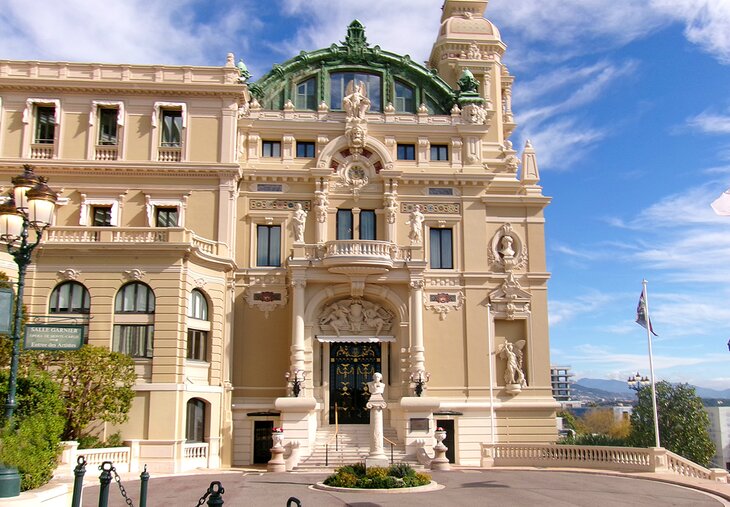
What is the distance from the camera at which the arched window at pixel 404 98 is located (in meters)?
44.0

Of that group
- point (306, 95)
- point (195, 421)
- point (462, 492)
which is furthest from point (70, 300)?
point (462, 492)

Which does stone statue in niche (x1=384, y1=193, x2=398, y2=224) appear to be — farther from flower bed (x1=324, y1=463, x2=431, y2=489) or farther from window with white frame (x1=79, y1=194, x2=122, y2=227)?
flower bed (x1=324, y1=463, x2=431, y2=489)

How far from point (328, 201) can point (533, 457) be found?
671 inches

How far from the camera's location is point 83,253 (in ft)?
110

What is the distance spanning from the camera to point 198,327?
35.4 metres

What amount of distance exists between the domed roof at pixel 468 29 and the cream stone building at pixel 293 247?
6.03 meters

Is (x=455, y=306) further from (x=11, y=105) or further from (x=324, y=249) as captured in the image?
(x=11, y=105)

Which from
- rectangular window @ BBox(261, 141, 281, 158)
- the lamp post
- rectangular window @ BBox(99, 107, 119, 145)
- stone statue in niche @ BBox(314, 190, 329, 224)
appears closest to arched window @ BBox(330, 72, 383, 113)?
rectangular window @ BBox(261, 141, 281, 158)

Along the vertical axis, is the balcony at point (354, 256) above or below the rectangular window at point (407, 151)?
below

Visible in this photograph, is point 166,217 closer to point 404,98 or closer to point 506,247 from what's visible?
point 404,98

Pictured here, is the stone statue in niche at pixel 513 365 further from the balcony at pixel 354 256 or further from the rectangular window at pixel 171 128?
the rectangular window at pixel 171 128

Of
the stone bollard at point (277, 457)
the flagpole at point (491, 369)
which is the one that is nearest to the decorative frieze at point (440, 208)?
the flagpole at point (491, 369)

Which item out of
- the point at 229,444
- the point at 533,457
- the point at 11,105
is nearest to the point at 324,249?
the point at 229,444

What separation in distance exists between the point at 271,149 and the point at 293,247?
6.62m
